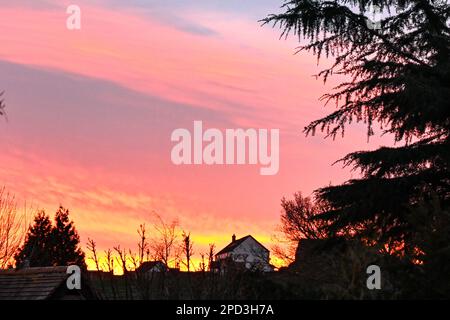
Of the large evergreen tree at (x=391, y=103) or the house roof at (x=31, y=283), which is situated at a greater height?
the large evergreen tree at (x=391, y=103)

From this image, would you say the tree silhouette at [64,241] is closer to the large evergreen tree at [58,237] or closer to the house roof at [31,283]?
the large evergreen tree at [58,237]

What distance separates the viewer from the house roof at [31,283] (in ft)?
66.0

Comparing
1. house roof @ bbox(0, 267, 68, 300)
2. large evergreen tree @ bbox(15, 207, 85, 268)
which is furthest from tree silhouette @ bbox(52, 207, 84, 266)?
house roof @ bbox(0, 267, 68, 300)

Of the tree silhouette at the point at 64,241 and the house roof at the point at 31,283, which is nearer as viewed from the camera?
the house roof at the point at 31,283

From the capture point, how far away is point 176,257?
1389cm

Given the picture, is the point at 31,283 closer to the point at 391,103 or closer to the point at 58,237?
the point at 391,103

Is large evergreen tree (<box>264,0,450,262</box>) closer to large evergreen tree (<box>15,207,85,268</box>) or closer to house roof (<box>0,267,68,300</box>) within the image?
house roof (<box>0,267,68,300</box>)

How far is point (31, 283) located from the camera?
21094 millimetres

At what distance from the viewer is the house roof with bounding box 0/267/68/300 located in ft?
66.0

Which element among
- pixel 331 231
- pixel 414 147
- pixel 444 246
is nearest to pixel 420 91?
pixel 414 147

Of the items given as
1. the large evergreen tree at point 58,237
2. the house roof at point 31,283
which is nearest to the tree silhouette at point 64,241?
the large evergreen tree at point 58,237

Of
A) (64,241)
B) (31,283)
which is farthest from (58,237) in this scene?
(31,283)

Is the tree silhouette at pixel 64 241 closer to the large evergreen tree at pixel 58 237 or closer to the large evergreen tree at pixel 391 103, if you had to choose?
the large evergreen tree at pixel 58 237

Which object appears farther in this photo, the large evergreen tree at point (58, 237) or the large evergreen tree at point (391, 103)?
the large evergreen tree at point (58, 237)
